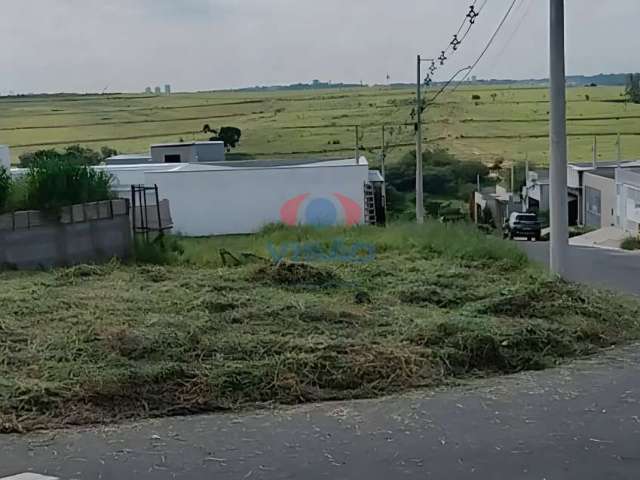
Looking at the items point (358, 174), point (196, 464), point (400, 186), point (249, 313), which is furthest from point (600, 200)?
point (196, 464)

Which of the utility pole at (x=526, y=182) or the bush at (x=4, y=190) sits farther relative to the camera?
the utility pole at (x=526, y=182)

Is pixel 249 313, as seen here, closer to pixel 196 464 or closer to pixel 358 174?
pixel 196 464

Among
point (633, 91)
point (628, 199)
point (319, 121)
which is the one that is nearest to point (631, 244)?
point (628, 199)

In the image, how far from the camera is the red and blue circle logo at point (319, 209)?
26719mm

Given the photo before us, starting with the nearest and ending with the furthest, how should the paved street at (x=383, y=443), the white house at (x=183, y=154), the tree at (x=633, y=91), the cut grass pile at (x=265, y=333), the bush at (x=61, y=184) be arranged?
the paved street at (x=383, y=443) → the cut grass pile at (x=265, y=333) → the bush at (x=61, y=184) → the white house at (x=183, y=154) → the tree at (x=633, y=91)

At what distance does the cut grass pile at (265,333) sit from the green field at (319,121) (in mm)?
32216

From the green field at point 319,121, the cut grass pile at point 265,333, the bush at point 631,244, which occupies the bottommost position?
the bush at point 631,244

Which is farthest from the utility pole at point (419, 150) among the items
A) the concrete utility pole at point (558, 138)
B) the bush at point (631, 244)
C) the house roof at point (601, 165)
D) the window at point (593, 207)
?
the house roof at point (601, 165)

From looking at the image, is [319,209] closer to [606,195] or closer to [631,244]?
[631,244]

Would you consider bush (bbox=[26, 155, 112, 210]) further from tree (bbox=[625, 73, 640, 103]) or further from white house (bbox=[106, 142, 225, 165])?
tree (bbox=[625, 73, 640, 103])

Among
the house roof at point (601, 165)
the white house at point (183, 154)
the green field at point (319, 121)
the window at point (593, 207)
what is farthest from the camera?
the house roof at point (601, 165)

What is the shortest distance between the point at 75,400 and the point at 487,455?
8.67 ft

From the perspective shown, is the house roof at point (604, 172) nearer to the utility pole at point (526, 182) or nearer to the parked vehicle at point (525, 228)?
the utility pole at point (526, 182)

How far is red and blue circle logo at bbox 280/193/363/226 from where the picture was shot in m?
26.7
